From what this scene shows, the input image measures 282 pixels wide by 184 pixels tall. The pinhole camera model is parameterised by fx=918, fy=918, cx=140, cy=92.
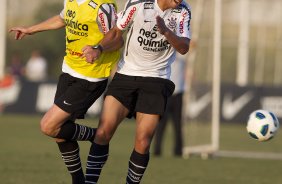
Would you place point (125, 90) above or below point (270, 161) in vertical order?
above

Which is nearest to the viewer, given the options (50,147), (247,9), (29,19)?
(50,147)

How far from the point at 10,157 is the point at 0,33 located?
16301 millimetres

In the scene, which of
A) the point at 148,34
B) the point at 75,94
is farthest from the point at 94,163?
the point at 148,34

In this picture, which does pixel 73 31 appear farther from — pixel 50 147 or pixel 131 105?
pixel 50 147

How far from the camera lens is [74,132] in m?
10.8

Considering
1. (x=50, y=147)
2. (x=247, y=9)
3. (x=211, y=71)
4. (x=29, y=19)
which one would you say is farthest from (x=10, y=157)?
(x=29, y=19)

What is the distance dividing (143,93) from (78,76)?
2.77ft

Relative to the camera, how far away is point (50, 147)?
1925 cm

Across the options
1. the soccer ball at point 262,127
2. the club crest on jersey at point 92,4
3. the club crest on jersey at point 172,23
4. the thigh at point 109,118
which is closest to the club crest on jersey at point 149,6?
the club crest on jersey at point 172,23

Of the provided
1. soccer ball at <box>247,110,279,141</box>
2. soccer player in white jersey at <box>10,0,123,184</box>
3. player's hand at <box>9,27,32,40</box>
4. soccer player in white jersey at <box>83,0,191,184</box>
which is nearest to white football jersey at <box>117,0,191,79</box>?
soccer player in white jersey at <box>83,0,191,184</box>

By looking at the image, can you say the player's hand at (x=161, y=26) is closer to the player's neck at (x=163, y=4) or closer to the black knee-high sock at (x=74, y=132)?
the player's neck at (x=163, y=4)

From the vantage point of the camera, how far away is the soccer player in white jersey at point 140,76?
397 inches

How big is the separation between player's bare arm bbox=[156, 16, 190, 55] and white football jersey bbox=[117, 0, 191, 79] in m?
0.19

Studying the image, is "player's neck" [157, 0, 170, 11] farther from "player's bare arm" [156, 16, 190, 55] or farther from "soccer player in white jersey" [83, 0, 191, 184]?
"player's bare arm" [156, 16, 190, 55]
